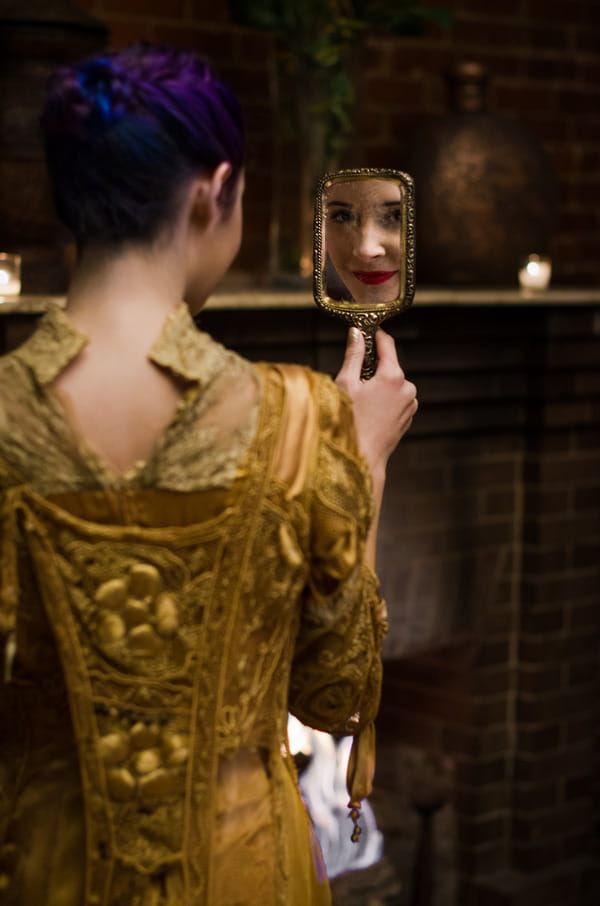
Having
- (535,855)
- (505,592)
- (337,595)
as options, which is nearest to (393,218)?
(337,595)

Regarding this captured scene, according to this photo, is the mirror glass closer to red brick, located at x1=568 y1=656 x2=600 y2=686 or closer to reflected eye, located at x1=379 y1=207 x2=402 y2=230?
reflected eye, located at x1=379 y1=207 x2=402 y2=230

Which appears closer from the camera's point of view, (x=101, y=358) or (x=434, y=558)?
(x=101, y=358)

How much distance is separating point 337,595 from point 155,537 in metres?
0.19

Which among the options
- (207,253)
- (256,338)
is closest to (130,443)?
(207,253)

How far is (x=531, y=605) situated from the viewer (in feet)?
10.8

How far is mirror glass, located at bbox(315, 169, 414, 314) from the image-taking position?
4.71 feet

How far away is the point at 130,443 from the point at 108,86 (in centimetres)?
30

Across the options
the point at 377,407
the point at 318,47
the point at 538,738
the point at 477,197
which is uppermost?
the point at 318,47

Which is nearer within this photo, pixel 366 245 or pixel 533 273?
pixel 366 245

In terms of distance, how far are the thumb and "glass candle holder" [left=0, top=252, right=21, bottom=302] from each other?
3.55 ft

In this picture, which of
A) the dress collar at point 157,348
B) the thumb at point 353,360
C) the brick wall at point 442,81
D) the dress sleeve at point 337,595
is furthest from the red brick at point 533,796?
the dress collar at point 157,348

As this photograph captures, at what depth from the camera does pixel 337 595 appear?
1.29 metres

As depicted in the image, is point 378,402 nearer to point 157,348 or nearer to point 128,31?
point 157,348

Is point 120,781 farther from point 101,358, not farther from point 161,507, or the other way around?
point 101,358
